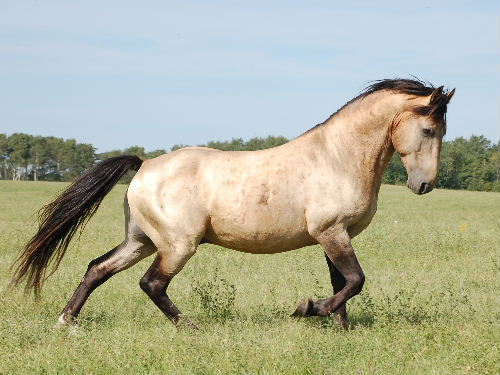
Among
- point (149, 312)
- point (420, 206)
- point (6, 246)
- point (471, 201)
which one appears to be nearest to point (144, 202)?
point (149, 312)

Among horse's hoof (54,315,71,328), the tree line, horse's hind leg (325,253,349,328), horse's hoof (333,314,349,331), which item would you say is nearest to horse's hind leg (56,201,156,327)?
horse's hoof (54,315,71,328)

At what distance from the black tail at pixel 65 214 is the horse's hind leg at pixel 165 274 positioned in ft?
3.24

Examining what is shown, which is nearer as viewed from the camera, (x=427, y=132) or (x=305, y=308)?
(x=305, y=308)

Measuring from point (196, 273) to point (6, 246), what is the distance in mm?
5614

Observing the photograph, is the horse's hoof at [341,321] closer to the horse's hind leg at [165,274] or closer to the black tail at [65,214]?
the horse's hind leg at [165,274]

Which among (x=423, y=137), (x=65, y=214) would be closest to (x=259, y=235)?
(x=423, y=137)

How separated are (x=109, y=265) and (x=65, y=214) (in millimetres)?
753

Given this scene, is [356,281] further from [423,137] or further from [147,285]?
[147,285]

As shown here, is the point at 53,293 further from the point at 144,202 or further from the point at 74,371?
the point at 74,371

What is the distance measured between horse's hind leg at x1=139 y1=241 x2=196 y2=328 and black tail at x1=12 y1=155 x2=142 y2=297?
0.99m

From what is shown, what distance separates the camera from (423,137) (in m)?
7.41

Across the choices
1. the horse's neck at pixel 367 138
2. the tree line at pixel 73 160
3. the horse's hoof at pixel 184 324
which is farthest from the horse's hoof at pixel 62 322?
the tree line at pixel 73 160

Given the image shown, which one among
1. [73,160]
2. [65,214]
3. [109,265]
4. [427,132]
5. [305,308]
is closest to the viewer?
[305,308]

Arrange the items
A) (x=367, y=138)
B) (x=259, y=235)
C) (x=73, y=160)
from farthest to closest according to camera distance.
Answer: (x=73, y=160), (x=367, y=138), (x=259, y=235)
